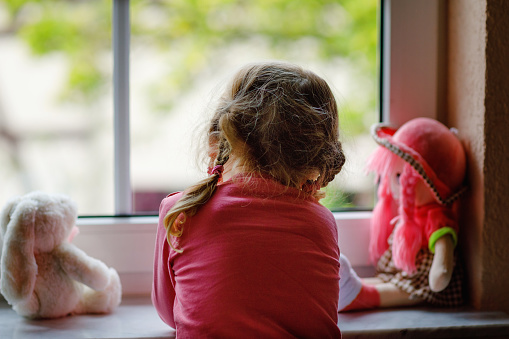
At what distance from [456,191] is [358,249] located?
224 millimetres

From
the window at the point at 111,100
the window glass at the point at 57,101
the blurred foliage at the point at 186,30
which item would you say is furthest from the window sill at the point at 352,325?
the blurred foliage at the point at 186,30

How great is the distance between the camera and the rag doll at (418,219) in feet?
3.18

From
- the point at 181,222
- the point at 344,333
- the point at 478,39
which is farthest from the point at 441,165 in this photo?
the point at 181,222

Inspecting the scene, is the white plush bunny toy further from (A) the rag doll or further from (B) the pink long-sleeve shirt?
(A) the rag doll

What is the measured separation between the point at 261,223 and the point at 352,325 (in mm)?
301

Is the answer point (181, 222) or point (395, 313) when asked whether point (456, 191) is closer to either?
point (395, 313)

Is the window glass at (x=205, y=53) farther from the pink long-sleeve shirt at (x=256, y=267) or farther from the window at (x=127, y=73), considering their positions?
the pink long-sleeve shirt at (x=256, y=267)

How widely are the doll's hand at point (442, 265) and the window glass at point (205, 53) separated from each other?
21 centimetres

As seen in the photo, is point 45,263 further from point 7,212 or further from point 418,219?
point 418,219

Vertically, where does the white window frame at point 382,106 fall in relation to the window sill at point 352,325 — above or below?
above

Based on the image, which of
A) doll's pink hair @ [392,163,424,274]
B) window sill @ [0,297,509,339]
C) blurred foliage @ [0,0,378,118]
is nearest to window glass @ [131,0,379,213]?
blurred foliage @ [0,0,378,118]

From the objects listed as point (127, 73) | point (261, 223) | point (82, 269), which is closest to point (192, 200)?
point (261, 223)

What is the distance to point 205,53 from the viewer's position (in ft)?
3.55

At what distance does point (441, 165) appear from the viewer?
97 cm
